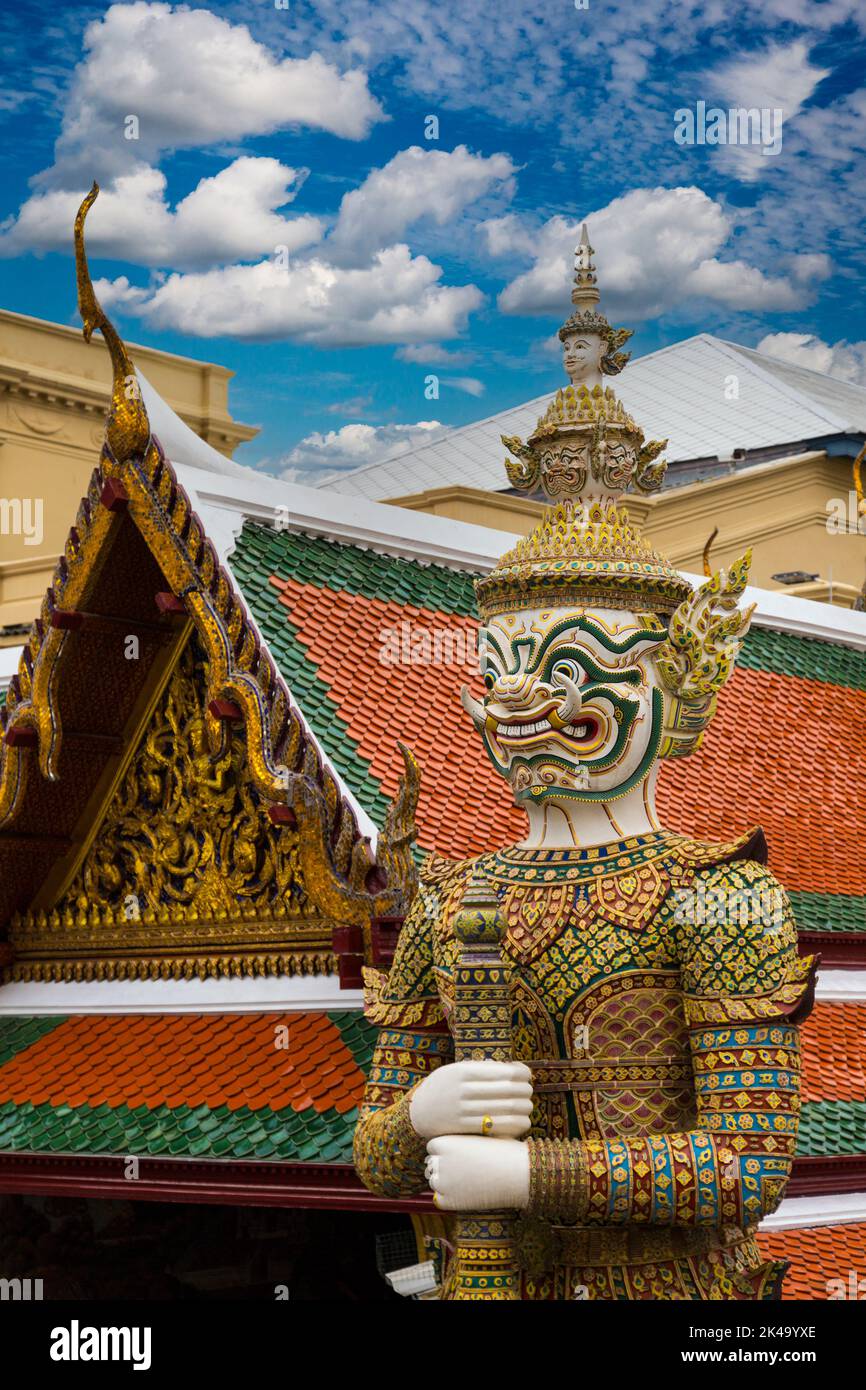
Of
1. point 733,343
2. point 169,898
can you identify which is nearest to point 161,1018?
point 169,898

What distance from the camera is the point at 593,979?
20.2 feet

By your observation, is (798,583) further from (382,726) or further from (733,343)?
(733,343)

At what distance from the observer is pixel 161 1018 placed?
29.3 ft

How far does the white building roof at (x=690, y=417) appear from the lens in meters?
36.4

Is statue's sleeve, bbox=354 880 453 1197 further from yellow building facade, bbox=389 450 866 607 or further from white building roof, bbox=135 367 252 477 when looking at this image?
yellow building facade, bbox=389 450 866 607

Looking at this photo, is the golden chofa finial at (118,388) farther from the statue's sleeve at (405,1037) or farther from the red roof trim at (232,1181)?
the statue's sleeve at (405,1037)

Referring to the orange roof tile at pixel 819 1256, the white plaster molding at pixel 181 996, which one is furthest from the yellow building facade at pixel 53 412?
the orange roof tile at pixel 819 1256

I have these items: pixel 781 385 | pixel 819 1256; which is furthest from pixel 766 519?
pixel 819 1256

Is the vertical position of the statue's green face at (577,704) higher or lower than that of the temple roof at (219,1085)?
higher

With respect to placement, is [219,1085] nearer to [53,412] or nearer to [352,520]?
[352,520]

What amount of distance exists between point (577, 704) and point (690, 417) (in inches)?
1285

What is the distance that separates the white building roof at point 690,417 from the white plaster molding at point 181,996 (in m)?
26.7

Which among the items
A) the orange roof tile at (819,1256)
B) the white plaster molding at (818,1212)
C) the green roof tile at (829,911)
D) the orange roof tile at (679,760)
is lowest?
the orange roof tile at (819,1256)

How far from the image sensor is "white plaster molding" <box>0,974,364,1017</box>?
826 centimetres
